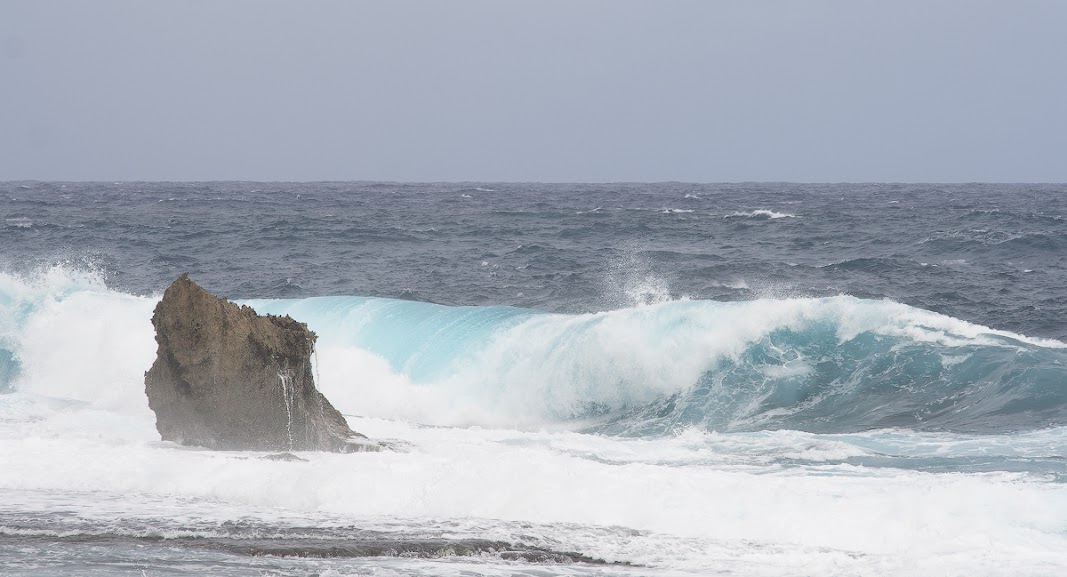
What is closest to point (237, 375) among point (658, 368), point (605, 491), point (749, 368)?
point (605, 491)

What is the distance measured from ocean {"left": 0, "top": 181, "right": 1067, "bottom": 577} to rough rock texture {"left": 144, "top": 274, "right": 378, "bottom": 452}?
16.4 inches

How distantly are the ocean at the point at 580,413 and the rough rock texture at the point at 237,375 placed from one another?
0.42 metres

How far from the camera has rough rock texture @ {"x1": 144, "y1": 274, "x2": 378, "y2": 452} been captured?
970cm

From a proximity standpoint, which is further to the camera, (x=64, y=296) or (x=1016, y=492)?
(x=64, y=296)

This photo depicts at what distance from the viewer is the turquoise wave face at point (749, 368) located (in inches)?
518

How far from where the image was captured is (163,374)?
9914 mm

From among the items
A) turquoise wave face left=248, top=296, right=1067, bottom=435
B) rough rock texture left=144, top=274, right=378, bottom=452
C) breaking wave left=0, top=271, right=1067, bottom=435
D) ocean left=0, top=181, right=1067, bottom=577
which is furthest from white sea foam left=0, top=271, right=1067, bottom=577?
turquoise wave face left=248, top=296, right=1067, bottom=435

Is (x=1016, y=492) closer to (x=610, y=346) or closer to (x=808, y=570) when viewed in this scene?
(x=808, y=570)

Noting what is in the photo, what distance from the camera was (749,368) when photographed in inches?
583

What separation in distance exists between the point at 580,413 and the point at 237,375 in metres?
5.82

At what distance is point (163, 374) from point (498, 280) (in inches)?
572

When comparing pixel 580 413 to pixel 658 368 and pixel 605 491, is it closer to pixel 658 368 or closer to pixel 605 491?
pixel 658 368

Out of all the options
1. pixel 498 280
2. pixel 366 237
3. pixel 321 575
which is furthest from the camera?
pixel 366 237

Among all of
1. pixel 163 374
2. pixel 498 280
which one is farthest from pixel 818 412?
pixel 498 280
